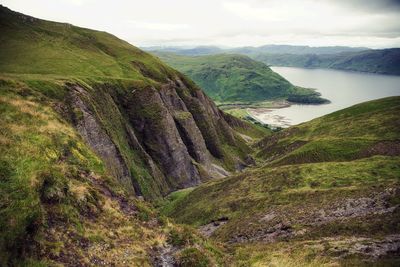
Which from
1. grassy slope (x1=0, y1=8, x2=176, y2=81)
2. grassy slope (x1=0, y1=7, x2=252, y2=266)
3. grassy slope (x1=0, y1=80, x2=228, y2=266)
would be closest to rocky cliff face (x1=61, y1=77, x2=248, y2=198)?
grassy slope (x1=0, y1=8, x2=176, y2=81)

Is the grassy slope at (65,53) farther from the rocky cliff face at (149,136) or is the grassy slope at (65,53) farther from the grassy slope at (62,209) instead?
A: the grassy slope at (62,209)

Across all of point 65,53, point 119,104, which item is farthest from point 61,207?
point 65,53

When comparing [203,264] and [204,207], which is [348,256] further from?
[204,207]

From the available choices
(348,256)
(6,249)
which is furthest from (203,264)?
(6,249)

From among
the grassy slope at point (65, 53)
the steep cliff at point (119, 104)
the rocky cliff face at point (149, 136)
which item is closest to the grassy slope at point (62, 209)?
the steep cliff at point (119, 104)

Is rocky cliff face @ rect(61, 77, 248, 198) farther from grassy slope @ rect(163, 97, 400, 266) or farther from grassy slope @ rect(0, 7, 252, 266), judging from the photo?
grassy slope @ rect(0, 7, 252, 266)

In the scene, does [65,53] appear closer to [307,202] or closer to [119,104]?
[119,104]
